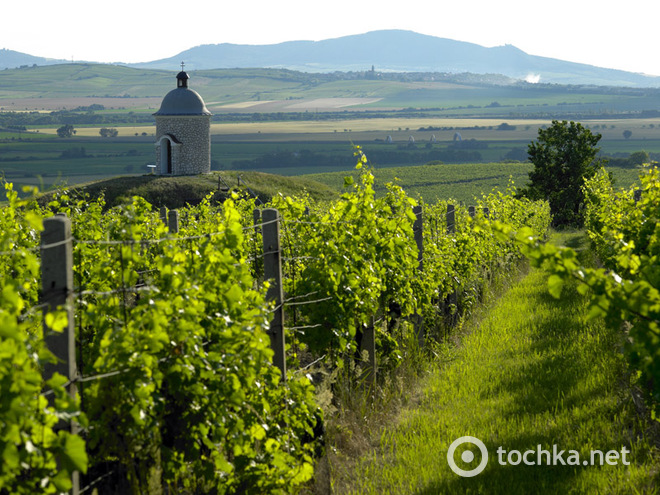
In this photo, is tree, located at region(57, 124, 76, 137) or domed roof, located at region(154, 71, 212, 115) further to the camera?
tree, located at region(57, 124, 76, 137)

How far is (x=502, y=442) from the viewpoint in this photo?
5891 millimetres

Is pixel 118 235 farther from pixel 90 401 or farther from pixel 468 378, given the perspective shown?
pixel 468 378

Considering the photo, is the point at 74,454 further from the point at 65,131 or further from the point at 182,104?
the point at 65,131

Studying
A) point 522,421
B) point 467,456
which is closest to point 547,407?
point 522,421

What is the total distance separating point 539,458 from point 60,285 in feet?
12.5

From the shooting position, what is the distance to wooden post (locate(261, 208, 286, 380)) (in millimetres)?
5277

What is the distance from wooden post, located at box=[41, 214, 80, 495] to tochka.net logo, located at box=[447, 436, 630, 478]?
3035 millimetres

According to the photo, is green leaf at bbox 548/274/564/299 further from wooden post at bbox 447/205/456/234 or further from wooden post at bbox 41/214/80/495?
→ wooden post at bbox 447/205/456/234

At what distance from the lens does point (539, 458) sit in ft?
18.3

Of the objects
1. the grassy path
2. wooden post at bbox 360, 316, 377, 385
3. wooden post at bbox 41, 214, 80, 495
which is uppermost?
wooden post at bbox 41, 214, 80, 495

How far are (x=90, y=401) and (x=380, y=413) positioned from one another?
11.4ft

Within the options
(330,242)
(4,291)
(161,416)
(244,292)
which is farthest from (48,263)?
(330,242)

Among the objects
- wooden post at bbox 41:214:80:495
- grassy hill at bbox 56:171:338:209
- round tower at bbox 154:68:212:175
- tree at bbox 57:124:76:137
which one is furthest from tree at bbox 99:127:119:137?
wooden post at bbox 41:214:80:495

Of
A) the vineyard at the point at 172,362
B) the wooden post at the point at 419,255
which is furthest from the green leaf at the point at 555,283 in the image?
the wooden post at the point at 419,255
